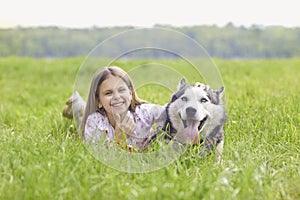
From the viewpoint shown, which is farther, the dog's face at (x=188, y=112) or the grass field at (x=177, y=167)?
the dog's face at (x=188, y=112)

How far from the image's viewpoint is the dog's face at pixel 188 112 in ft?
8.44

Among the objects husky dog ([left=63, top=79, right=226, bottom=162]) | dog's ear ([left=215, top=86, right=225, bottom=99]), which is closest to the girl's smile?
husky dog ([left=63, top=79, right=226, bottom=162])

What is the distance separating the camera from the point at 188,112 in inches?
101

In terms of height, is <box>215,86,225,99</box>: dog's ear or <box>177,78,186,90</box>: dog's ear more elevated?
<box>177,78,186,90</box>: dog's ear

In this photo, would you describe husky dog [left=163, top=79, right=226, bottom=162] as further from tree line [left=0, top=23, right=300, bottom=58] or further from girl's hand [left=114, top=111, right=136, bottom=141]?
tree line [left=0, top=23, right=300, bottom=58]

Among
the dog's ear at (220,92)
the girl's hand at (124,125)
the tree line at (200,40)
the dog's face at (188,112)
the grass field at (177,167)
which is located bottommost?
the tree line at (200,40)

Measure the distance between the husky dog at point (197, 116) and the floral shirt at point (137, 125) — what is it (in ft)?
0.44

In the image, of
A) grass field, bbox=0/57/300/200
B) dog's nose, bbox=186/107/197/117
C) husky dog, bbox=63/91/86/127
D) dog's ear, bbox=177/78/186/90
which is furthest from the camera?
husky dog, bbox=63/91/86/127

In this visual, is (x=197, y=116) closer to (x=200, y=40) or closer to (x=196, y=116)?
(x=196, y=116)

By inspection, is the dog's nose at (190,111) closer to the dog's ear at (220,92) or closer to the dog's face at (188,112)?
the dog's face at (188,112)

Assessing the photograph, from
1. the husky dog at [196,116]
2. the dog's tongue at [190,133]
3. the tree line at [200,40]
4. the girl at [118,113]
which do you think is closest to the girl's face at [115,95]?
the girl at [118,113]

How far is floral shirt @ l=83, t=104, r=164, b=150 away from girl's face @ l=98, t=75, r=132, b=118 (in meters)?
0.08

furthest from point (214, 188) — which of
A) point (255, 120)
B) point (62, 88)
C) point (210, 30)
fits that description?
point (210, 30)

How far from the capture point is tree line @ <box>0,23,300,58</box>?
9461 millimetres
